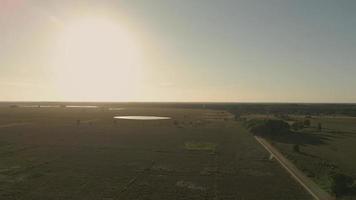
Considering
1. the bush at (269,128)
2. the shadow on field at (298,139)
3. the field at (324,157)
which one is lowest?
the field at (324,157)

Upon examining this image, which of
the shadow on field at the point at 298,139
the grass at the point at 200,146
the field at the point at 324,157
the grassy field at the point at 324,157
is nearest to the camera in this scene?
the grassy field at the point at 324,157

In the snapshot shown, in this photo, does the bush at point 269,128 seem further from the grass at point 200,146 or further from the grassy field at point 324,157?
the grass at point 200,146

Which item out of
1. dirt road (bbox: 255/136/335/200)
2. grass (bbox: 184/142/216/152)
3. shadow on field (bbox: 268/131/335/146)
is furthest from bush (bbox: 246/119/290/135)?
dirt road (bbox: 255/136/335/200)

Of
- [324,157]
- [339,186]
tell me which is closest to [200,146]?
[324,157]

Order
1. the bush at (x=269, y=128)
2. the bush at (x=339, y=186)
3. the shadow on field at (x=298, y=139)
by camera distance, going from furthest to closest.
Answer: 1. the bush at (x=269, y=128)
2. the shadow on field at (x=298, y=139)
3. the bush at (x=339, y=186)

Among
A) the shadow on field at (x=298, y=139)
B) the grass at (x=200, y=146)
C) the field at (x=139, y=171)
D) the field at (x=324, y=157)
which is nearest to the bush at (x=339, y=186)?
the field at (x=324, y=157)

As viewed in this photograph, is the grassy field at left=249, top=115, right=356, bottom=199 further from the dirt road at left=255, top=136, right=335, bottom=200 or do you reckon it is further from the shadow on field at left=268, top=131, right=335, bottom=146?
the dirt road at left=255, top=136, right=335, bottom=200

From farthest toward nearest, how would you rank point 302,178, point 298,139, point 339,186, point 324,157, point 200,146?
point 298,139
point 200,146
point 324,157
point 302,178
point 339,186

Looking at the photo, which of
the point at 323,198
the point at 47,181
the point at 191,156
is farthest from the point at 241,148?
the point at 47,181

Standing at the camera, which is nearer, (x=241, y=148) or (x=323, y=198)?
(x=323, y=198)

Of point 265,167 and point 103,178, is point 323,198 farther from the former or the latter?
point 103,178

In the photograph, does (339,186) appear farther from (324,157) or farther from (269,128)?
(269,128)
